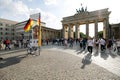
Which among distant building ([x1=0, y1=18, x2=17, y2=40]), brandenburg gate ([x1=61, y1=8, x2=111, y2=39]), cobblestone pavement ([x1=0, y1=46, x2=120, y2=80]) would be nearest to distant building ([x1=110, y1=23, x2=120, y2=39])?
brandenburg gate ([x1=61, y1=8, x2=111, y2=39])

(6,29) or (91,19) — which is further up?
(91,19)

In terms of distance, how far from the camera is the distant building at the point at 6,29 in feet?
288

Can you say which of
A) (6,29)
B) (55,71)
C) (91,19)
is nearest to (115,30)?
(91,19)

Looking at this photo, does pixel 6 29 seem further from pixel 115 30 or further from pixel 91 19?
pixel 115 30

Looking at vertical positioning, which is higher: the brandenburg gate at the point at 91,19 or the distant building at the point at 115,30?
the brandenburg gate at the point at 91,19

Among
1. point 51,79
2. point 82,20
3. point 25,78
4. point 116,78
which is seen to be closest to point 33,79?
point 25,78

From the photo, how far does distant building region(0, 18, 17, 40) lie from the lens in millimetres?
87831

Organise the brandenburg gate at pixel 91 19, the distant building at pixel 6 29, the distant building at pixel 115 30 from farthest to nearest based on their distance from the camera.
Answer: the distant building at pixel 6 29
the distant building at pixel 115 30
the brandenburg gate at pixel 91 19

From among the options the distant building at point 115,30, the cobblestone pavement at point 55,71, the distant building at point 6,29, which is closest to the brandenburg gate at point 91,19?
the distant building at point 115,30

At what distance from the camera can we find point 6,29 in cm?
9225

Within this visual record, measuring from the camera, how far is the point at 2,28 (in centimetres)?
8825

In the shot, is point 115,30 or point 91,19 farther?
point 115,30

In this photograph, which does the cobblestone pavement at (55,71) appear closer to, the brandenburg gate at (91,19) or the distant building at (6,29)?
the brandenburg gate at (91,19)

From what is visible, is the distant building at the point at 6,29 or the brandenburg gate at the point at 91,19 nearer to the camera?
the brandenburg gate at the point at 91,19
